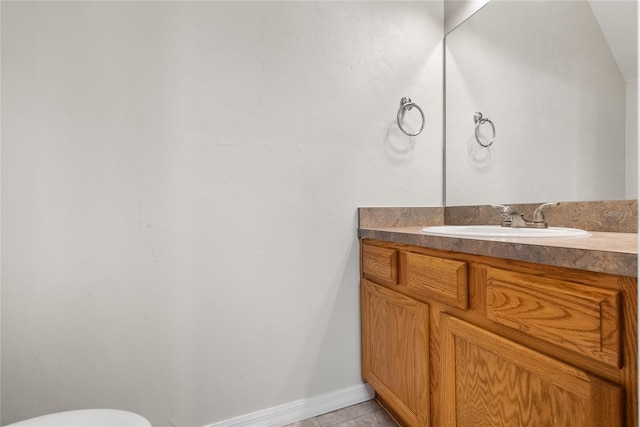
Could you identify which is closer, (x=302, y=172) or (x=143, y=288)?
(x=143, y=288)

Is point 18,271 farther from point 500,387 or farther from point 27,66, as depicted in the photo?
point 500,387

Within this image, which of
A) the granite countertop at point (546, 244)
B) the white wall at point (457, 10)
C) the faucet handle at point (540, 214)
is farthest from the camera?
the white wall at point (457, 10)

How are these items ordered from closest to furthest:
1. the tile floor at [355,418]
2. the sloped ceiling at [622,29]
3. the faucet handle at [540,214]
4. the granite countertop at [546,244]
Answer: the granite countertop at [546,244] → the sloped ceiling at [622,29] → the faucet handle at [540,214] → the tile floor at [355,418]

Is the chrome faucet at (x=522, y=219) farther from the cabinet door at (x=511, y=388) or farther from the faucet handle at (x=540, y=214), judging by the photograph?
the cabinet door at (x=511, y=388)

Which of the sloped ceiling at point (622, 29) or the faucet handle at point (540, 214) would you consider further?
the faucet handle at point (540, 214)

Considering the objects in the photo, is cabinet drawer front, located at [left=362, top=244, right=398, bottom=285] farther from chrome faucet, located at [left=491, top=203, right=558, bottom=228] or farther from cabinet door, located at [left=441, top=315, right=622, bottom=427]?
chrome faucet, located at [left=491, top=203, right=558, bottom=228]

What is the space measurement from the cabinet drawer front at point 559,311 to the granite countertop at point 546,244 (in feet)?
0.16

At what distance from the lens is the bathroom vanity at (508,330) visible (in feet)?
1.91

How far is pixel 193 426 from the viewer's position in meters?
1.23

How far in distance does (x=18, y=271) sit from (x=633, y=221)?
78.2 inches

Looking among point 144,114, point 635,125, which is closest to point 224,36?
point 144,114

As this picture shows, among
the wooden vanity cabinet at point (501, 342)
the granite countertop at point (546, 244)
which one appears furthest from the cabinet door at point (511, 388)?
the granite countertop at point (546, 244)

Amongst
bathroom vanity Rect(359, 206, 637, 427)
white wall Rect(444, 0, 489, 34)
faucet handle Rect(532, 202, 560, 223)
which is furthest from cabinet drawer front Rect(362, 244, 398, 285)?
white wall Rect(444, 0, 489, 34)

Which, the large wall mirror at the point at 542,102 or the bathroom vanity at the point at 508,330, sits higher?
the large wall mirror at the point at 542,102
